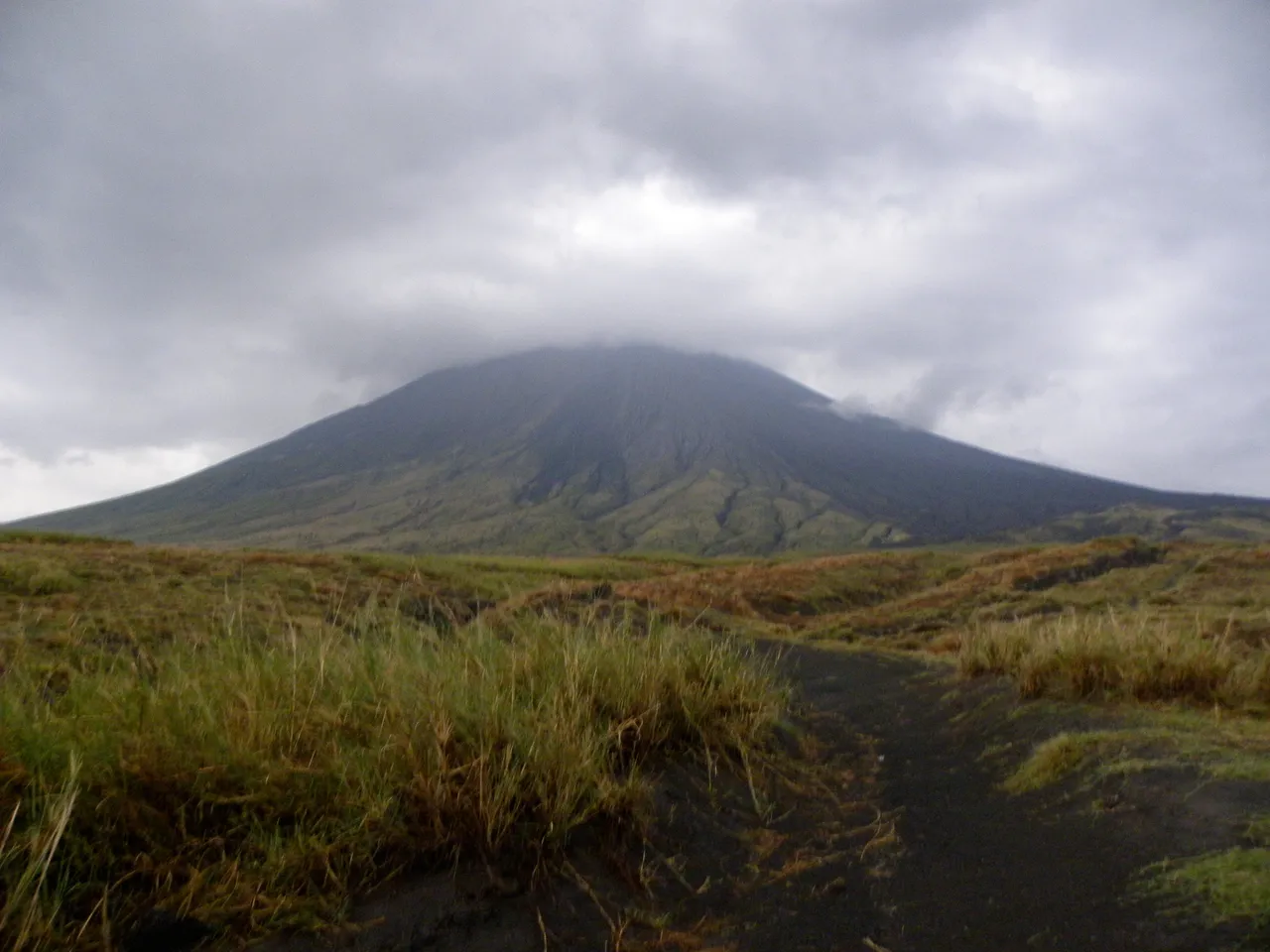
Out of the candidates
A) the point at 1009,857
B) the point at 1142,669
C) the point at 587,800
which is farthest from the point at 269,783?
the point at 1142,669

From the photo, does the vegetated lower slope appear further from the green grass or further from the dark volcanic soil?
the green grass

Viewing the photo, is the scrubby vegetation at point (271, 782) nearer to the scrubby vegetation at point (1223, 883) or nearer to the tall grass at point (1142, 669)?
the scrubby vegetation at point (1223, 883)

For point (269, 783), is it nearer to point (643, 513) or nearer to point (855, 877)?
point (855, 877)

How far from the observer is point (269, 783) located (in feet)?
10.6

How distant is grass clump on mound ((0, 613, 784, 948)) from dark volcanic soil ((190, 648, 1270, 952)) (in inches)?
8.5

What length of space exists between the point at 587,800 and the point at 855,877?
1321 mm

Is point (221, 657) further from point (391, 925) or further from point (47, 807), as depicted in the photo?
point (391, 925)

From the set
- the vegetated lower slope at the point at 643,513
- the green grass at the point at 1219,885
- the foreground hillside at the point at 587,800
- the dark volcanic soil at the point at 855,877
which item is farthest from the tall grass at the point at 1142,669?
the vegetated lower slope at the point at 643,513

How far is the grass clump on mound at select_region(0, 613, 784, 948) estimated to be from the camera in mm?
2754

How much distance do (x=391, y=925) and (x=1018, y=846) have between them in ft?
9.58

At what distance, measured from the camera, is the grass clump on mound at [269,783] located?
9.04ft

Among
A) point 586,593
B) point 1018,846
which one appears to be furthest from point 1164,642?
point 586,593

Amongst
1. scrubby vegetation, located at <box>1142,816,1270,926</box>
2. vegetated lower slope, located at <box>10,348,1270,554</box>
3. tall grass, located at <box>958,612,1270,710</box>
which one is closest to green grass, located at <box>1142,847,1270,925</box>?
scrubby vegetation, located at <box>1142,816,1270,926</box>

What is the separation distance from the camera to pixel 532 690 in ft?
14.7
